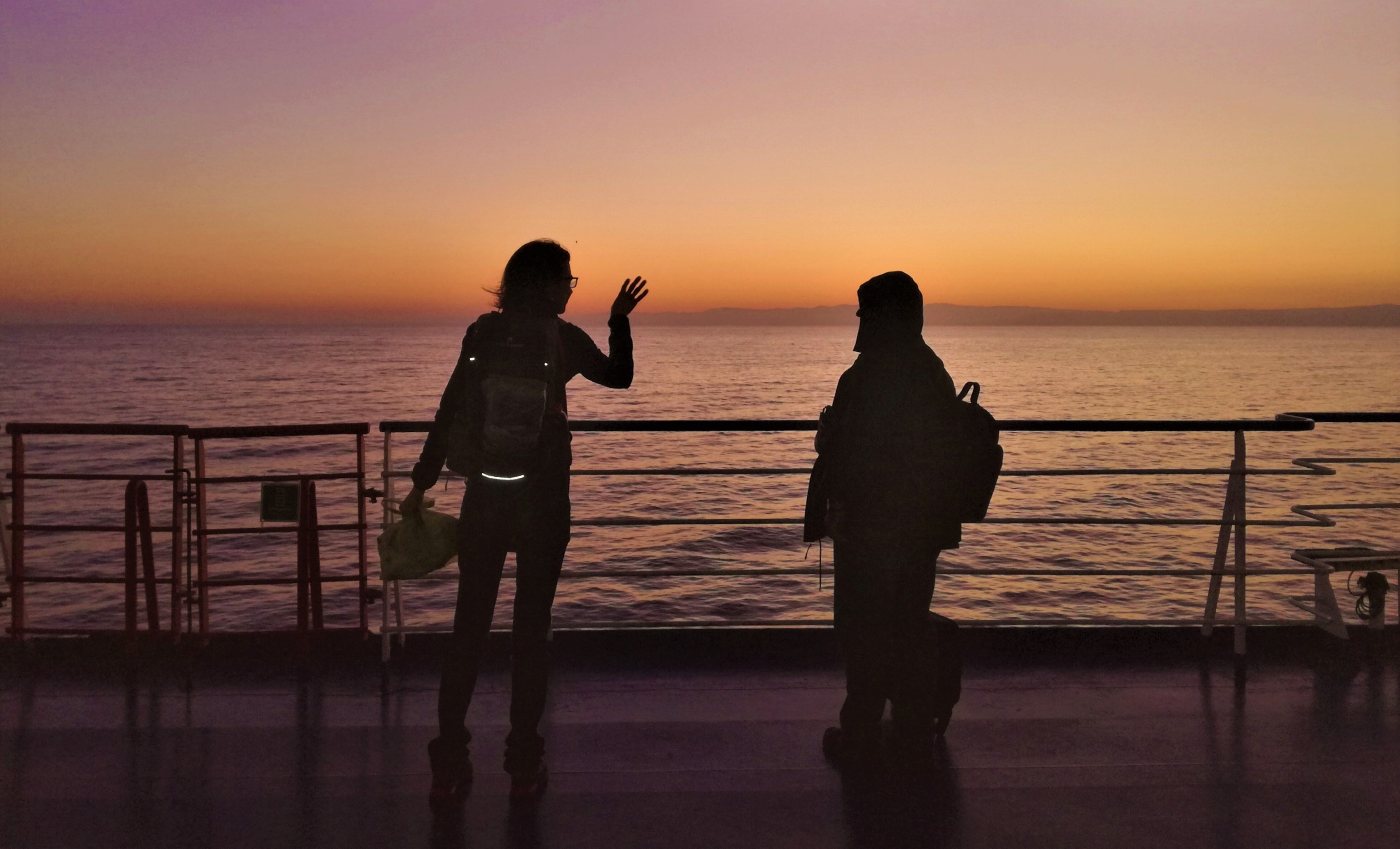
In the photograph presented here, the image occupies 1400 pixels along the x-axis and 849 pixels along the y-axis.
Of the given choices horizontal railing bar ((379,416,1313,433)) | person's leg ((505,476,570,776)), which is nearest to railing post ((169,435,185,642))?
horizontal railing bar ((379,416,1313,433))

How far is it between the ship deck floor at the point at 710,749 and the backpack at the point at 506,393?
39.1 inches

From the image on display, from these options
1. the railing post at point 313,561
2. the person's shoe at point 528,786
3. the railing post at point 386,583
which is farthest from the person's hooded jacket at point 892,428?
the railing post at point 313,561

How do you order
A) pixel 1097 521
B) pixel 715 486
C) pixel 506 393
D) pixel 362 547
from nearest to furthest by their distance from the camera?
pixel 506 393 < pixel 362 547 < pixel 1097 521 < pixel 715 486

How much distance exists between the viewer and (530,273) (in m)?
2.65

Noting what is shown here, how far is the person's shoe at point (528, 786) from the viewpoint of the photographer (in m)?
2.70

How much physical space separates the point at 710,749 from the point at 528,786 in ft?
2.08

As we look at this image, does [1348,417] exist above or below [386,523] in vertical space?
above

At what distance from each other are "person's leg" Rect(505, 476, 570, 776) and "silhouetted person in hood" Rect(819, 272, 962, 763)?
0.84m

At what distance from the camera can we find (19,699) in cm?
350

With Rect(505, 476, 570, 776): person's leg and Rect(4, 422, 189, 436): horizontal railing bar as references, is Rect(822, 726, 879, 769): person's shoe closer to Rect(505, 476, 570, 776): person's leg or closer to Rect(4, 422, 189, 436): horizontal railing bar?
Rect(505, 476, 570, 776): person's leg

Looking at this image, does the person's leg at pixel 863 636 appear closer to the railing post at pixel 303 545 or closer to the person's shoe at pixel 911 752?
the person's shoe at pixel 911 752

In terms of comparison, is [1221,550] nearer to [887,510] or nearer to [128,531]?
[887,510]

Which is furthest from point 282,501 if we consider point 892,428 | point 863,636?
point 892,428

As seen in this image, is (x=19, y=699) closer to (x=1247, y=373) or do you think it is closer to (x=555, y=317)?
(x=555, y=317)
